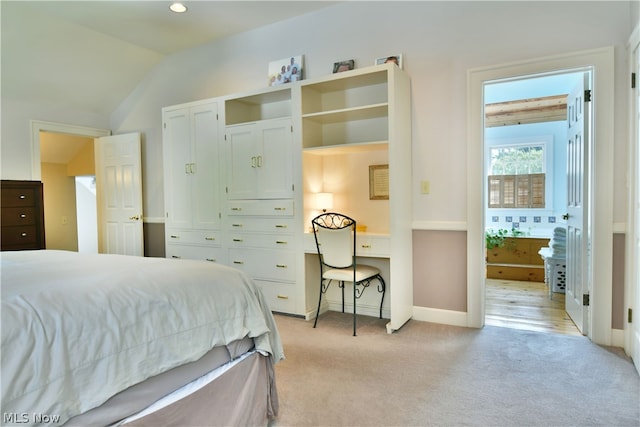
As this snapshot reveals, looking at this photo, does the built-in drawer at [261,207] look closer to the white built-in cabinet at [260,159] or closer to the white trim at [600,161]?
the white built-in cabinet at [260,159]

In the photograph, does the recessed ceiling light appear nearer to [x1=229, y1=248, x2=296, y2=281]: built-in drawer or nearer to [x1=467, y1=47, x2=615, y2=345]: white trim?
[x1=229, y1=248, x2=296, y2=281]: built-in drawer

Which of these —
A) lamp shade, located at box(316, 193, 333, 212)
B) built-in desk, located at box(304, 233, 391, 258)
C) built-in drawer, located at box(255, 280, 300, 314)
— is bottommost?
built-in drawer, located at box(255, 280, 300, 314)

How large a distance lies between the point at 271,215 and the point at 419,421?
223cm

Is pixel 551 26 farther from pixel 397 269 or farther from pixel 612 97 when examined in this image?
pixel 397 269

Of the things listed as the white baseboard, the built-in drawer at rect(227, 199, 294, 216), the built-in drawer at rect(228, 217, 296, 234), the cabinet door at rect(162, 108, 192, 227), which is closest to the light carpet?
the white baseboard

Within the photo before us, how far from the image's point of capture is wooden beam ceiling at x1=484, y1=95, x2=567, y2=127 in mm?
5238

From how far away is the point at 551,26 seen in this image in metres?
2.80

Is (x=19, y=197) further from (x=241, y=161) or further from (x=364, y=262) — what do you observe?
(x=364, y=262)

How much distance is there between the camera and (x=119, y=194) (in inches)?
197

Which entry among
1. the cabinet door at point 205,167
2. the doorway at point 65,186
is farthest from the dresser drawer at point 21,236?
the doorway at point 65,186

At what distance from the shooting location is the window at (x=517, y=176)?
6.10 metres

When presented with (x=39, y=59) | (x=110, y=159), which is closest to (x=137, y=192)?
(x=110, y=159)

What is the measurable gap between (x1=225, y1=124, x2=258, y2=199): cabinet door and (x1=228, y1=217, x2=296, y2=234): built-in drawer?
9.4 inches

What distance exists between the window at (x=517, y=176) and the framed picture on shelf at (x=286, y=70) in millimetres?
4159
